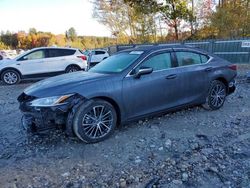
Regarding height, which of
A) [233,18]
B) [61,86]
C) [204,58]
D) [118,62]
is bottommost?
[61,86]

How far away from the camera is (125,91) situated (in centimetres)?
438

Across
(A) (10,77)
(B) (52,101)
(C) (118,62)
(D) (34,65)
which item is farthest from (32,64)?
(B) (52,101)

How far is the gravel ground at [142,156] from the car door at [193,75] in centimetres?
47

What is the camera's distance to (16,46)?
61.3 m

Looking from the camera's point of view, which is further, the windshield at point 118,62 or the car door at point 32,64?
the car door at point 32,64

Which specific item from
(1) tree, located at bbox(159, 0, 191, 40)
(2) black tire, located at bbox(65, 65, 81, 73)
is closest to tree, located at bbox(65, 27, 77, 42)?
(1) tree, located at bbox(159, 0, 191, 40)

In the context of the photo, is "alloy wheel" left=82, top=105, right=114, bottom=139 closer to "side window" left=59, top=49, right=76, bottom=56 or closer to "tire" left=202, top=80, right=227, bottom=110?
"tire" left=202, top=80, right=227, bottom=110

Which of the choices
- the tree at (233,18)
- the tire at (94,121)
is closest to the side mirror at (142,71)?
the tire at (94,121)

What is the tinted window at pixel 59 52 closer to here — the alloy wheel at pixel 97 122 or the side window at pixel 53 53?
the side window at pixel 53 53

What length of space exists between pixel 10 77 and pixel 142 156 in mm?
9427

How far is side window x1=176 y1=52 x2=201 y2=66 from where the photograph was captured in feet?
17.1

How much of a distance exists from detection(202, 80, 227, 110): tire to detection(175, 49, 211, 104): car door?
0.20 meters

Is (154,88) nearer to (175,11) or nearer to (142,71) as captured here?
(142,71)

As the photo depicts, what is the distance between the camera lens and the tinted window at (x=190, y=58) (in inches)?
205
